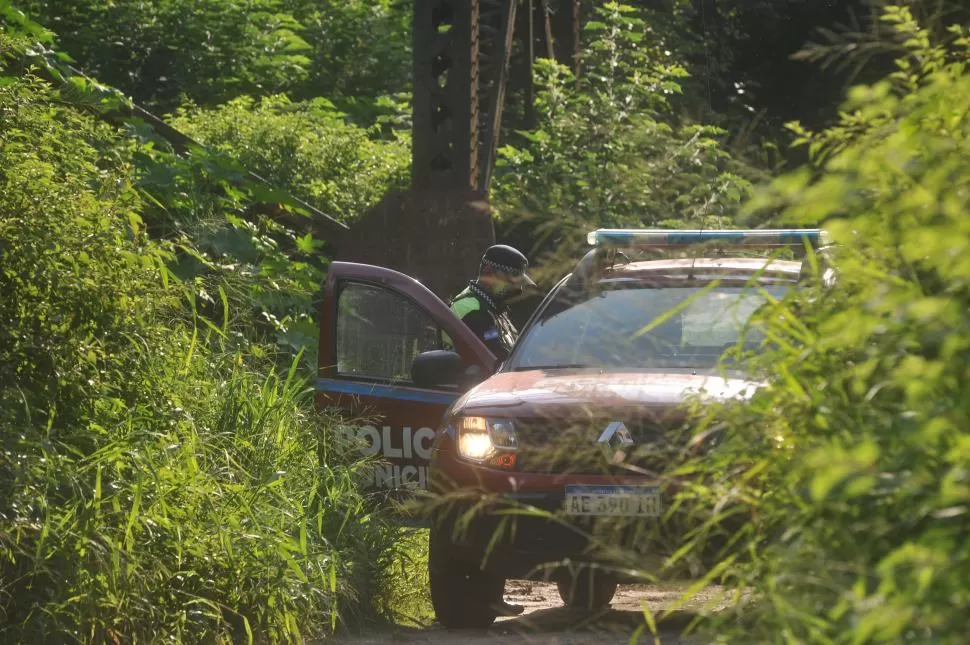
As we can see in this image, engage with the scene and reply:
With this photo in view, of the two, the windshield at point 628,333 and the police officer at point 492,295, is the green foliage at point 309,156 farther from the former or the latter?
the windshield at point 628,333

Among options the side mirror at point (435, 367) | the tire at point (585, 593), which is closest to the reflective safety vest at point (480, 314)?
the side mirror at point (435, 367)

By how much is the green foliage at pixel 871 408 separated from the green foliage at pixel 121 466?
114 inches

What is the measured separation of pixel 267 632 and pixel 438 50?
7180 millimetres

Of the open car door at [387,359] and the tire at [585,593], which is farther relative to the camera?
the open car door at [387,359]

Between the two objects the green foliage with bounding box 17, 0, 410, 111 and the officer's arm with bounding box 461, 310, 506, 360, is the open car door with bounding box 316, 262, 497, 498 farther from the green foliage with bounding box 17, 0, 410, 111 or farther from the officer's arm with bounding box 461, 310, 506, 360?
the green foliage with bounding box 17, 0, 410, 111

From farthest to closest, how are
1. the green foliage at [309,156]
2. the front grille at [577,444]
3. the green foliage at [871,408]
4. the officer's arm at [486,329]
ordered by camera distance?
1. the green foliage at [309,156]
2. the officer's arm at [486,329]
3. the front grille at [577,444]
4. the green foliage at [871,408]

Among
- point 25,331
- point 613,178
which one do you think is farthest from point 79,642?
point 613,178

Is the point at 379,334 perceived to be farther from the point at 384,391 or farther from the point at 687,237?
the point at 687,237

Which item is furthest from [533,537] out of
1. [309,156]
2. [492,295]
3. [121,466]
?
[309,156]

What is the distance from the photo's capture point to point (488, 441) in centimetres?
729

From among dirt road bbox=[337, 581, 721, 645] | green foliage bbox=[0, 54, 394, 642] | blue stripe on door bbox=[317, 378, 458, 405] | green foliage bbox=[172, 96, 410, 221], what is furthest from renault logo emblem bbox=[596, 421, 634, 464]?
green foliage bbox=[172, 96, 410, 221]

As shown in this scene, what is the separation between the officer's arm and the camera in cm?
945

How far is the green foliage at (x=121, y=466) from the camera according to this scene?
6078mm

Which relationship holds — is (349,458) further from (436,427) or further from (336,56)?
(336,56)
